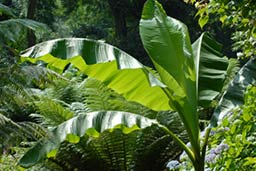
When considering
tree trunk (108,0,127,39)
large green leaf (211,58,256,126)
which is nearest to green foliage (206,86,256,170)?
large green leaf (211,58,256,126)

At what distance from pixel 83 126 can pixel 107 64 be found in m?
0.80

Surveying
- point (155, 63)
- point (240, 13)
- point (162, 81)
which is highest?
point (240, 13)

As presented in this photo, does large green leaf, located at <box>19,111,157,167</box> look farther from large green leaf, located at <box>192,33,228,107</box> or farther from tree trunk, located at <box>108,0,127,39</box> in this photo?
tree trunk, located at <box>108,0,127,39</box>

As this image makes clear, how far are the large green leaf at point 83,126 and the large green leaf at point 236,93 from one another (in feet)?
2.48

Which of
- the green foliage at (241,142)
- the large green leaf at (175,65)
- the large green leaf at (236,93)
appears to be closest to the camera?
the green foliage at (241,142)

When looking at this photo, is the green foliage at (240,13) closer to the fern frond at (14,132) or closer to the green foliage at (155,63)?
the green foliage at (155,63)

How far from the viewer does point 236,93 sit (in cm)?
444

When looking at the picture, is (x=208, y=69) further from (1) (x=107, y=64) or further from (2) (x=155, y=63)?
(1) (x=107, y=64)

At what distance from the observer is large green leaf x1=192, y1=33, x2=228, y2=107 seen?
4781 millimetres

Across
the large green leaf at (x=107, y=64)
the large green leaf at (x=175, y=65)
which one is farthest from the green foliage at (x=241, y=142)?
the large green leaf at (x=107, y=64)

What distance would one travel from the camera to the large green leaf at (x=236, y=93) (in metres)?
4.36

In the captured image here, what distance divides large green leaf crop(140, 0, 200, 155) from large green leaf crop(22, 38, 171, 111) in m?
Result: 0.16

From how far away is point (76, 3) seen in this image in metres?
24.3

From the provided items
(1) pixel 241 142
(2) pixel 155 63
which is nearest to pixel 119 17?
(2) pixel 155 63
